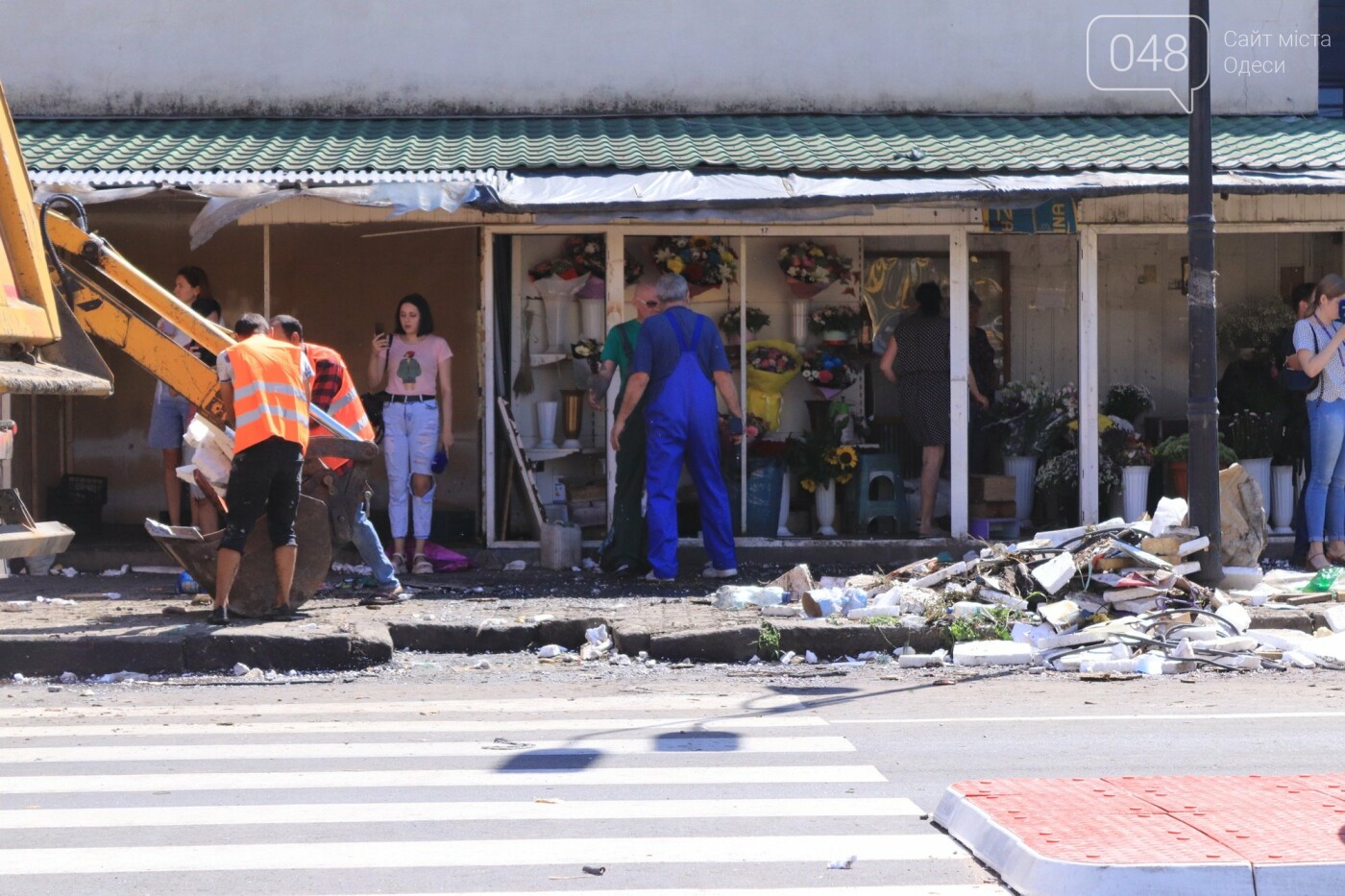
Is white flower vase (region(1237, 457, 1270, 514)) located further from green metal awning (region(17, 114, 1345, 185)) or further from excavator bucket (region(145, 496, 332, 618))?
excavator bucket (region(145, 496, 332, 618))

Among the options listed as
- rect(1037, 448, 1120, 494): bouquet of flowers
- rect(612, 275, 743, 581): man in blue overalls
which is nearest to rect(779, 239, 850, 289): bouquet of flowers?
rect(612, 275, 743, 581): man in blue overalls

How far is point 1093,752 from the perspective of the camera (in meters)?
6.40

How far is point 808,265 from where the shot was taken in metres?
13.4

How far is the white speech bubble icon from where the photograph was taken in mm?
14375

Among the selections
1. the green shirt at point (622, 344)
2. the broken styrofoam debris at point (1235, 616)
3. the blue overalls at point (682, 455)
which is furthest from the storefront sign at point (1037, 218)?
the broken styrofoam debris at point (1235, 616)

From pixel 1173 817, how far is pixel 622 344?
7708mm

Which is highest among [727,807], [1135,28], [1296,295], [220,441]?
[1135,28]

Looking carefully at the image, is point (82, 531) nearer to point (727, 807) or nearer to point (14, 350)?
point (14, 350)

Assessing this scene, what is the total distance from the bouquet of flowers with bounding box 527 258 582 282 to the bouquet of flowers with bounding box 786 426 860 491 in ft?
7.99

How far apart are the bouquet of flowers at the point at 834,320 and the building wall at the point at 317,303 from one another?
3.17 meters

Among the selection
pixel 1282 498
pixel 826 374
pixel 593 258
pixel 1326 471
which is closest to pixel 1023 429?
pixel 826 374

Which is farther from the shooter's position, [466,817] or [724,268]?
[724,268]

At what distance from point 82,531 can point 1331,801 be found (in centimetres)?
1135

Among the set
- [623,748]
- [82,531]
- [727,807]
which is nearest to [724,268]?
[82,531]
